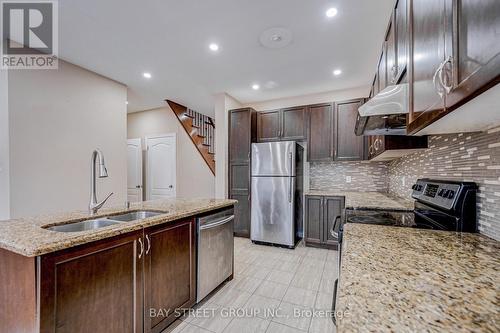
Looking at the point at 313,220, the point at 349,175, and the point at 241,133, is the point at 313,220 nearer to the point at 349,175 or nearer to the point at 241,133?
the point at 349,175

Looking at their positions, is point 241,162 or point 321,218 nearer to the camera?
point 321,218

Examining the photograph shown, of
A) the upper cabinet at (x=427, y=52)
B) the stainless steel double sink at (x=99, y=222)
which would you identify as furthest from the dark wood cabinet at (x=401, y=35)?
the stainless steel double sink at (x=99, y=222)

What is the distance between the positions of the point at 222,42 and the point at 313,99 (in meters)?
2.22

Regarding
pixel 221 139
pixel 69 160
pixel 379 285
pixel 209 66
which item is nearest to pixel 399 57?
pixel 379 285

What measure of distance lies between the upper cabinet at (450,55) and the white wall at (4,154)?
3.65 m

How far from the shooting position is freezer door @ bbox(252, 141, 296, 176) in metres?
3.52

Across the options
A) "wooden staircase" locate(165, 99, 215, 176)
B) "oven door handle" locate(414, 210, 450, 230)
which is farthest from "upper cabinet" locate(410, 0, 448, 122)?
"wooden staircase" locate(165, 99, 215, 176)

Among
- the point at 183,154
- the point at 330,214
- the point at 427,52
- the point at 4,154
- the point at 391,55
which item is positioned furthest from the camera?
the point at 183,154

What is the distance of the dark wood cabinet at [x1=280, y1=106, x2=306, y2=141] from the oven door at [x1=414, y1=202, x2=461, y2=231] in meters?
2.36

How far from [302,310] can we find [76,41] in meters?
3.69

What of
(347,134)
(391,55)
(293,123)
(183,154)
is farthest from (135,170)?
(391,55)

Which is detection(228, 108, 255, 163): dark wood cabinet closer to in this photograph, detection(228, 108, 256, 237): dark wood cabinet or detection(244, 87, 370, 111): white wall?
detection(228, 108, 256, 237): dark wood cabinet

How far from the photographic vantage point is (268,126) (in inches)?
163

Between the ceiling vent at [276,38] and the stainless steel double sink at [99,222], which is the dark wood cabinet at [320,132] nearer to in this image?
the ceiling vent at [276,38]
